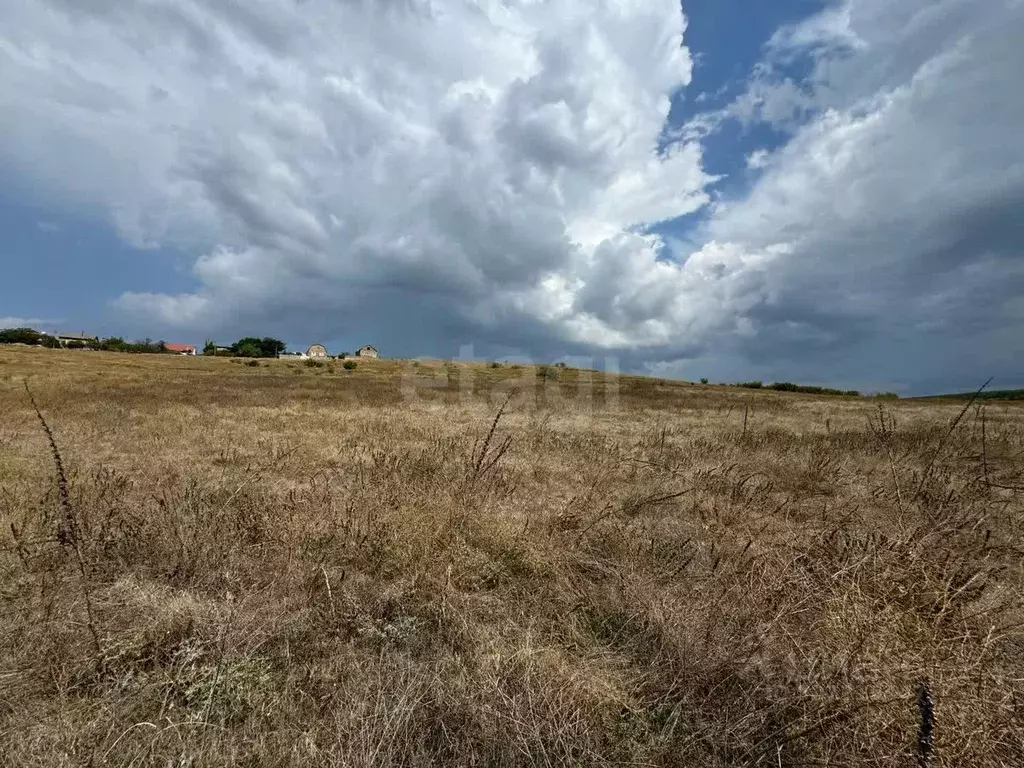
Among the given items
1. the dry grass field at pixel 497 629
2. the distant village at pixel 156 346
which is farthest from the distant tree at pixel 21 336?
the dry grass field at pixel 497 629

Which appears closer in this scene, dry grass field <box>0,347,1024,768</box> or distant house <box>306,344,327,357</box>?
dry grass field <box>0,347,1024,768</box>

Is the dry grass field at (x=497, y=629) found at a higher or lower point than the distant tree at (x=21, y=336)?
lower

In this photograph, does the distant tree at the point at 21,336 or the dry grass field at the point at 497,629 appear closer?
the dry grass field at the point at 497,629

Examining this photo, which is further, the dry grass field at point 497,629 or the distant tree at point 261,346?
the distant tree at point 261,346

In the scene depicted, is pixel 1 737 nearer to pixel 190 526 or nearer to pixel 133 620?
pixel 133 620

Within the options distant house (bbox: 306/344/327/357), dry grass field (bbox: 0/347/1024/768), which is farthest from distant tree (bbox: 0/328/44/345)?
dry grass field (bbox: 0/347/1024/768)

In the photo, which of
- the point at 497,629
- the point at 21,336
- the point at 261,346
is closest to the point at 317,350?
the point at 261,346

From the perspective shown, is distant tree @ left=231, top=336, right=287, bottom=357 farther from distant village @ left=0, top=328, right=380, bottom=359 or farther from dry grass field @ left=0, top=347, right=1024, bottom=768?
dry grass field @ left=0, top=347, right=1024, bottom=768

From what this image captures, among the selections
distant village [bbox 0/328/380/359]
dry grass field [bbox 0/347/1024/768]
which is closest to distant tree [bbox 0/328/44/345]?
distant village [bbox 0/328/380/359]

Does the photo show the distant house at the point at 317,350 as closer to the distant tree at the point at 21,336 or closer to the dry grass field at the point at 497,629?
the distant tree at the point at 21,336

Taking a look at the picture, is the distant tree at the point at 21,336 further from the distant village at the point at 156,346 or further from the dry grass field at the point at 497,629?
the dry grass field at the point at 497,629

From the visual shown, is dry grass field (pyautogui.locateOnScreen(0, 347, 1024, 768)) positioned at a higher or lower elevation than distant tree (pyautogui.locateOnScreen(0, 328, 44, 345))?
lower

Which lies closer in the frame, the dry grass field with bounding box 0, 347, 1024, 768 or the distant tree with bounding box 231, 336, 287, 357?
the dry grass field with bounding box 0, 347, 1024, 768

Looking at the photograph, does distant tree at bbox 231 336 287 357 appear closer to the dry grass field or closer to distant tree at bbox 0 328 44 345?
distant tree at bbox 0 328 44 345
